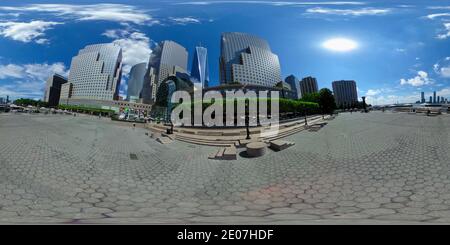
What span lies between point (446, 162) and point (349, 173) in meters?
2.17

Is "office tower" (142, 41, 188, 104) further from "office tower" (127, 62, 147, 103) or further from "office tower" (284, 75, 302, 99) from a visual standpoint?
"office tower" (284, 75, 302, 99)

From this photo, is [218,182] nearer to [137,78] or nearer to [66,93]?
[137,78]

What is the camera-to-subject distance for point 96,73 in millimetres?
5113

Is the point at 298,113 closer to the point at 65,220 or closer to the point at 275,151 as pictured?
the point at 275,151

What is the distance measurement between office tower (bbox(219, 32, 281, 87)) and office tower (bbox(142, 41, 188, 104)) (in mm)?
942

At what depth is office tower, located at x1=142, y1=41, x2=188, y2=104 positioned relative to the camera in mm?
4535

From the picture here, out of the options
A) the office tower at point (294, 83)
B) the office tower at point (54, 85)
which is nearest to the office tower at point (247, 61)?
the office tower at point (294, 83)

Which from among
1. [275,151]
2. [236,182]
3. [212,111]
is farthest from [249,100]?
[236,182]

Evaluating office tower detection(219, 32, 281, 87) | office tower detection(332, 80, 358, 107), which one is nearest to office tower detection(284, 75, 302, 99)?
office tower detection(219, 32, 281, 87)

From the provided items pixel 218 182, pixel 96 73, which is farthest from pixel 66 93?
pixel 218 182

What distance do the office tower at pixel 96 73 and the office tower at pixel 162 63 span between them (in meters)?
0.75

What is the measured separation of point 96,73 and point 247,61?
3.71m

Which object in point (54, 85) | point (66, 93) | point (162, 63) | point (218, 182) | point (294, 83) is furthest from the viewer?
point (294, 83)

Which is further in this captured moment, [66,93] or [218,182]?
[66,93]
